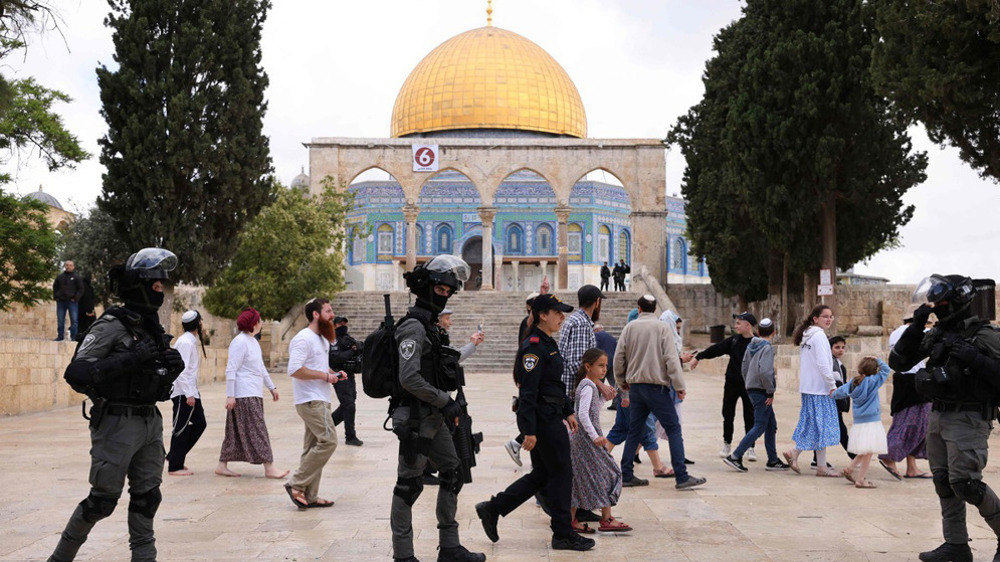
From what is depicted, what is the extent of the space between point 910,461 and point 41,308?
845 inches

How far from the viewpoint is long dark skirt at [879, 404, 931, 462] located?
25.5 feet

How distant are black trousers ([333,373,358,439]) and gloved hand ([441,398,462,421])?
15.9 feet

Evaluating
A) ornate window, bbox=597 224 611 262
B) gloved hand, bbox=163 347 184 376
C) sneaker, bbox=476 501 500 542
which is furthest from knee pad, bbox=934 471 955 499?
ornate window, bbox=597 224 611 262

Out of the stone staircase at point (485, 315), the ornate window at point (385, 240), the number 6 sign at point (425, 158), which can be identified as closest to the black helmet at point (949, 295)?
the stone staircase at point (485, 315)

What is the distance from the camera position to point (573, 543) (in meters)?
5.50

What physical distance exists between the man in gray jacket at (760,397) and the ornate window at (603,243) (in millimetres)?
42177

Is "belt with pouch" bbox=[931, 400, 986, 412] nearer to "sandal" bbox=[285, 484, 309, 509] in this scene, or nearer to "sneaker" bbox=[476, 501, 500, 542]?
"sneaker" bbox=[476, 501, 500, 542]

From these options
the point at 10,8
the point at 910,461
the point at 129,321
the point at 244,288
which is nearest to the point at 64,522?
the point at 129,321

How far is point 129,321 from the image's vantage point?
15.4ft

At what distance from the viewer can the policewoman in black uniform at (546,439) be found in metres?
5.55

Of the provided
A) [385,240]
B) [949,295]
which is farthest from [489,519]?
[385,240]

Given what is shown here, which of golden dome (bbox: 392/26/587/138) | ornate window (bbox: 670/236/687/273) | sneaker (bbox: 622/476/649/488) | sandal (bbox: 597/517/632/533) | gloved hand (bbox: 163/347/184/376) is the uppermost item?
golden dome (bbox: 392/26/587/138)

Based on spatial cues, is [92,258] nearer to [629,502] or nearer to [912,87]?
[912,87]

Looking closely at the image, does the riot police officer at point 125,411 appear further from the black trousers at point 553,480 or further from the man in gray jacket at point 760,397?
the man in gray jacket at point 760,397
